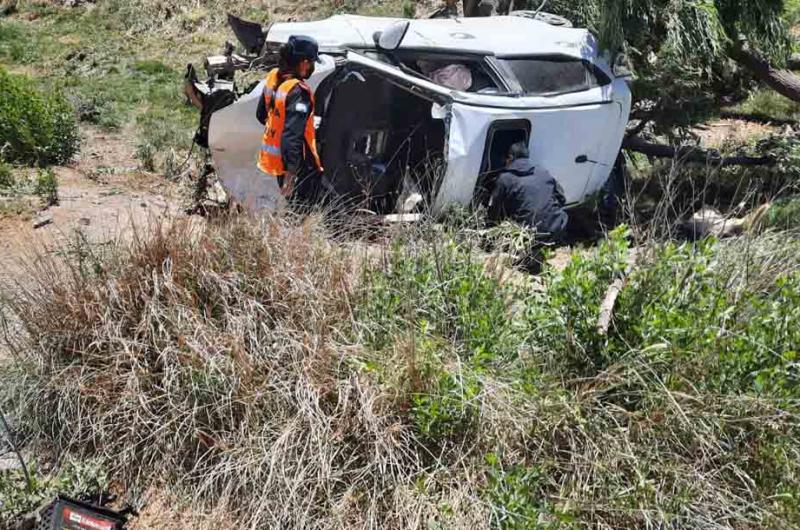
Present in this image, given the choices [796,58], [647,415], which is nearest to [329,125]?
[647,415]

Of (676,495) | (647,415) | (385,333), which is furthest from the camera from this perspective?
(385,333)

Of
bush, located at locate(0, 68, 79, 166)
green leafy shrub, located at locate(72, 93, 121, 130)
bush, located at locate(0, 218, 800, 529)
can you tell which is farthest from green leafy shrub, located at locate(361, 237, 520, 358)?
green leafy shrub, located at locate(72, 93, 121, 130)

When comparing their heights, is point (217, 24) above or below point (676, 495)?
below

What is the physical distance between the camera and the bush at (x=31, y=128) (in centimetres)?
930

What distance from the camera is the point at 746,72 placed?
852 cm

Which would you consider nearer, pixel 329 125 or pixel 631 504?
pixel 631 504

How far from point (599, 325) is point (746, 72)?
5.88m

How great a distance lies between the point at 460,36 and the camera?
6.93m

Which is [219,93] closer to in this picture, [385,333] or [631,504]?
[385,333]

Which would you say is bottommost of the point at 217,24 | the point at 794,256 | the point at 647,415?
the point at 217,24

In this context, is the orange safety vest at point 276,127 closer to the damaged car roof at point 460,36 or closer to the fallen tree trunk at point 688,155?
the damaged car roof at point 460,36

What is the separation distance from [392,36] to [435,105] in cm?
67

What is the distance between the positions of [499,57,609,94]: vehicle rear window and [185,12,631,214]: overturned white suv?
11 millimetres

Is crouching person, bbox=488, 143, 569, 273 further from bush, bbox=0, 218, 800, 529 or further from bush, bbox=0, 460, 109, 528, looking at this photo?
bush, bbox=0, 460, 109, 528
